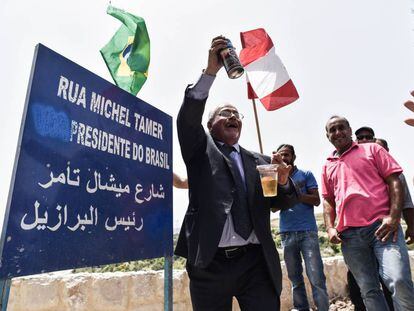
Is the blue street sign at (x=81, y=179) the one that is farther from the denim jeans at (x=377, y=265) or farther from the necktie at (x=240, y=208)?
the denim jeans at (x=377, y=265)

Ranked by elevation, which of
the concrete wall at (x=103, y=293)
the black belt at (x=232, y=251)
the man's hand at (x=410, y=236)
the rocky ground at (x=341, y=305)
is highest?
the man's hand at (x=410, y=236)

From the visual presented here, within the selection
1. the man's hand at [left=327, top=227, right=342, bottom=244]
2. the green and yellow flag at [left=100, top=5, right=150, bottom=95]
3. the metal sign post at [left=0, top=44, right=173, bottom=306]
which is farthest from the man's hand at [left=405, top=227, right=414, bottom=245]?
the green and yellow flag at [left=100, top=5, right=150, bottom=95]

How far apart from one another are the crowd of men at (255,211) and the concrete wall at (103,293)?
6.26 ft

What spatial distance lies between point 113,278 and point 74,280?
52 cm

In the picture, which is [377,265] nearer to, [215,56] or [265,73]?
[215,56]

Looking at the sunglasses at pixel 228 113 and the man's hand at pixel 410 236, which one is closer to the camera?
the sunglasses at pixel 228 113

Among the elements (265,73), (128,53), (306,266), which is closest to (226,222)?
A: (306,266)

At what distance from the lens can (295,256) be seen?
378 centimetres

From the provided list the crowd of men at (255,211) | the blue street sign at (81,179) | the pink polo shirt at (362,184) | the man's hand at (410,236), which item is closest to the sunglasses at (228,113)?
the crowd of men at (255,211)

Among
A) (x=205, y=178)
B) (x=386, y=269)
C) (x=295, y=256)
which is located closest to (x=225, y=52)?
(x=205, y=178)

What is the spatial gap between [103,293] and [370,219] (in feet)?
10.8

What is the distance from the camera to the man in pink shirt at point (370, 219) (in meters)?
2.26

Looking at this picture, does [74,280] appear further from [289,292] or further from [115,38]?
[115,38]

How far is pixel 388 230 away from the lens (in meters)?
2.35
